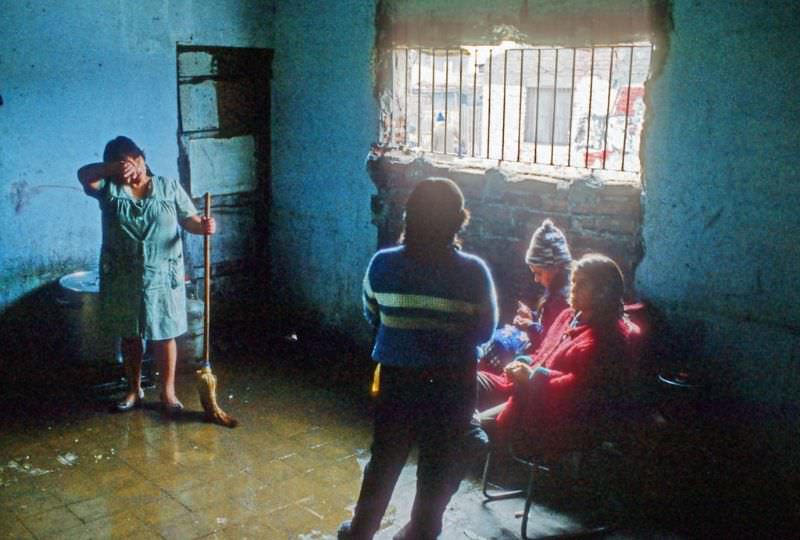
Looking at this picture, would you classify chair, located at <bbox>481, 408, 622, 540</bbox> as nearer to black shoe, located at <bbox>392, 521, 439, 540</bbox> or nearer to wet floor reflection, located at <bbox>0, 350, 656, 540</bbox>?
wet floor reflection, located at <bbox>0, 350, 656, 540</bbox>

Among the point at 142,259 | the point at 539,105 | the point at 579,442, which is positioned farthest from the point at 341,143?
the point at 539,105

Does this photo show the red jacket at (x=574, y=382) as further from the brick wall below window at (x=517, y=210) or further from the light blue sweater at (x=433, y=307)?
the brick wall below window at (x=517, y=210)

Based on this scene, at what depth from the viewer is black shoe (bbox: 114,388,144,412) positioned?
6.18 metres

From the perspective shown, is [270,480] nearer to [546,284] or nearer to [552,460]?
[552,460]

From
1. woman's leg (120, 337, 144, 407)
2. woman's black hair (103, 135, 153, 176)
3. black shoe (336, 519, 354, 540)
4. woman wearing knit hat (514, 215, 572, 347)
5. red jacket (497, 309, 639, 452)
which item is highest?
woman's black hair (103, 135, 153, 176)

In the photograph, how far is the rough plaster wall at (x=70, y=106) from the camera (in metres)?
6.52

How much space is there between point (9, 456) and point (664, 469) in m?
4.29

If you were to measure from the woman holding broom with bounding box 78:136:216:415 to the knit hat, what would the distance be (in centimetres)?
239

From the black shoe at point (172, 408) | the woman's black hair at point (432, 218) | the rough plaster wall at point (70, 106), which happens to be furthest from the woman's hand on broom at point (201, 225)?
the woman's black hair at point (432, 218)

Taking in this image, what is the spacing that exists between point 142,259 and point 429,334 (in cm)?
282

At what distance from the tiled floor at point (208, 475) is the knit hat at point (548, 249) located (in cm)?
150

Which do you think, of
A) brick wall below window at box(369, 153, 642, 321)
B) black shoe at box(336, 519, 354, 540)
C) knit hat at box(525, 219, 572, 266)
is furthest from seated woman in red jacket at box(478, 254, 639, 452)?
brick wall below window at box(369, 153, 642, 321)

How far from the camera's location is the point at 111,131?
7.08 m

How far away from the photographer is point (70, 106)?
6.81 metres
